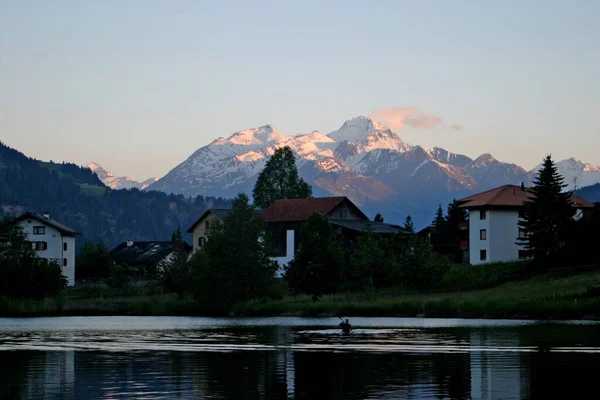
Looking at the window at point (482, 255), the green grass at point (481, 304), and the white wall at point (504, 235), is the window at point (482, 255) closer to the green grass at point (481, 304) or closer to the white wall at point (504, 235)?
the white wall at point (504, 235)

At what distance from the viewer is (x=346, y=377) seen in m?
42.2

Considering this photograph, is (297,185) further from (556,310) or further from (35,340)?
(35,340)

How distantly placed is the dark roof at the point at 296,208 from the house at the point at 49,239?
139ft

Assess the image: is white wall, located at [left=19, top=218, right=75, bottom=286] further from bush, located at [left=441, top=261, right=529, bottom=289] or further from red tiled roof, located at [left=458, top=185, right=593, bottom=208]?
bush, located at [left=441, top=261, right=529, bottom=289]

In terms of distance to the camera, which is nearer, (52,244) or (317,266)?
(317,266)

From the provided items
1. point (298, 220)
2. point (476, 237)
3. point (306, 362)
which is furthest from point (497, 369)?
point (298, 220)

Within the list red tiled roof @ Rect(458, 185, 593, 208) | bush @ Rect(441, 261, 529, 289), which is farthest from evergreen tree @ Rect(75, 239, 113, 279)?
bush @ Rect(441, 261, 529, 289)

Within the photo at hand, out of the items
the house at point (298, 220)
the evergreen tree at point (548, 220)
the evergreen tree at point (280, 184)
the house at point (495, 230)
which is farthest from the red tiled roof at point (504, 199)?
the evergreen tree at point (280, 184)

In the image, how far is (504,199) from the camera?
453ft

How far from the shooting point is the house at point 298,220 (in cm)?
14612

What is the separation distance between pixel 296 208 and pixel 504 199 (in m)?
30.1

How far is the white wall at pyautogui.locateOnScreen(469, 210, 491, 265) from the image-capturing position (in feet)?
445

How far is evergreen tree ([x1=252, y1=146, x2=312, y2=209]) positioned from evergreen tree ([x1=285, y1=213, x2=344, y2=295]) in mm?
57498

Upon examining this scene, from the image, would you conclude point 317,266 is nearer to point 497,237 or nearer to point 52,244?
point 497,237
